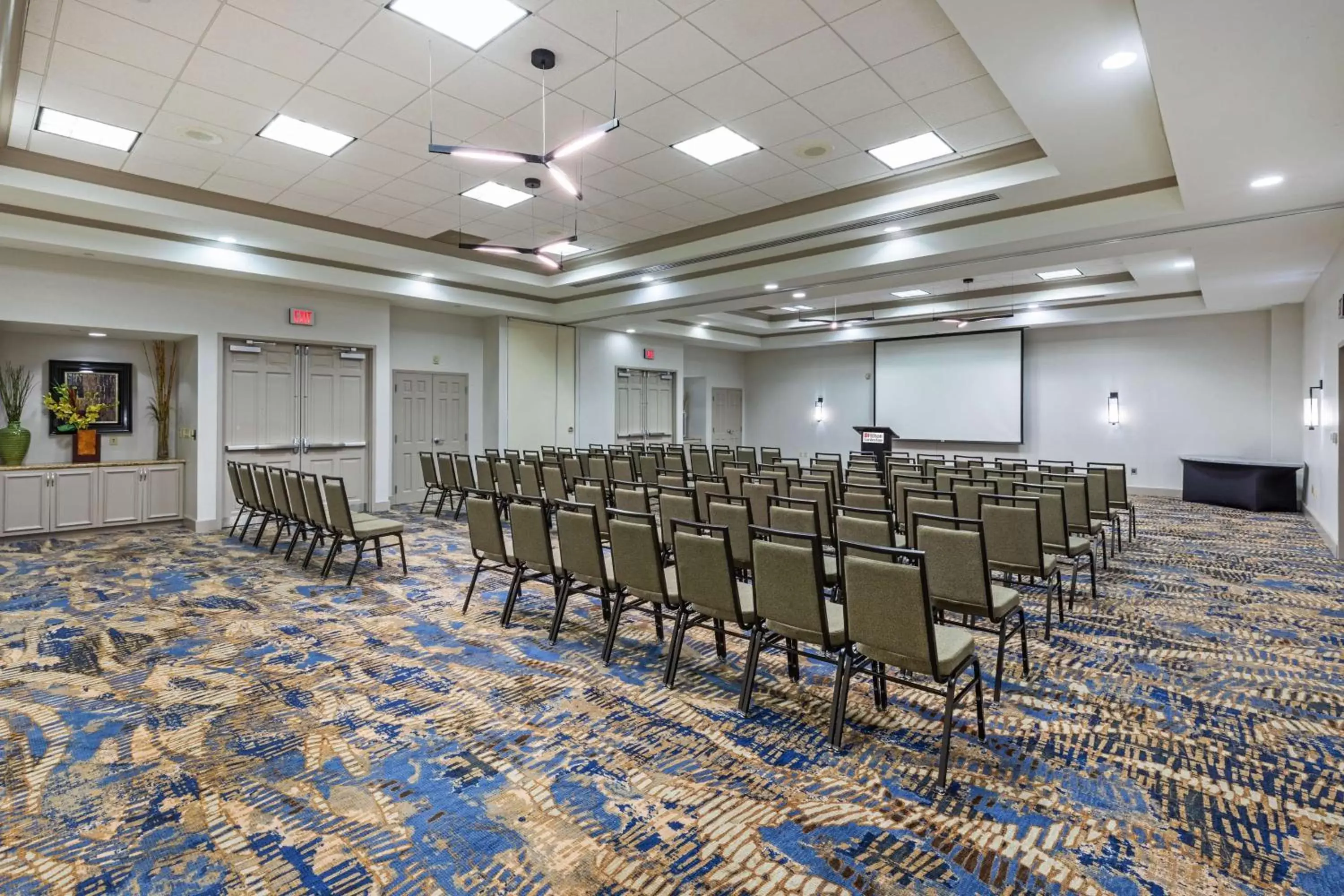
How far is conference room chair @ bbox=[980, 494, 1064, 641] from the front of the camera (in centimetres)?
422

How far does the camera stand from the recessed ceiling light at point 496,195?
6.80 m

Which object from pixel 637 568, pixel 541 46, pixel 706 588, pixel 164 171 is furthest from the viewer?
pixel 164 171

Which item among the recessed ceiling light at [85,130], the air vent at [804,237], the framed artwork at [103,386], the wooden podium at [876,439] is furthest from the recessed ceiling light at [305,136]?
the wooden podium at [876,439]

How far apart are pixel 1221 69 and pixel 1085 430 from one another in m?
11.3

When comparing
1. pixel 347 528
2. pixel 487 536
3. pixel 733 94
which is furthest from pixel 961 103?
pixel 347 528

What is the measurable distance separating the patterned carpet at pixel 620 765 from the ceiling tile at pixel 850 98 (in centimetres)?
393

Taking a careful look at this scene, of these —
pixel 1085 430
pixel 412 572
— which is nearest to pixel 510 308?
pixel 412 572

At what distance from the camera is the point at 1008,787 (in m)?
2.56

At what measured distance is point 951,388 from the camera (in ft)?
47.5

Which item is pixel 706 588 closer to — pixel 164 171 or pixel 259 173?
pixel 259 173

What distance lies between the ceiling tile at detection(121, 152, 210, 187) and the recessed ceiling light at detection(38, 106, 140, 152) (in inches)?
8.6

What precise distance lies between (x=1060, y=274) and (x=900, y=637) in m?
10.3

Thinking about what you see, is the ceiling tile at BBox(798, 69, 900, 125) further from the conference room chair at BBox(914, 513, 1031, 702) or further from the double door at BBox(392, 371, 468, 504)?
the double door at BBox(392, 371, 468, 504)

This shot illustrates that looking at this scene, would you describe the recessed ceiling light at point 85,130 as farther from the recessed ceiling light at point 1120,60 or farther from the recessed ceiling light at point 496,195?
the recessed ceiling light at point 1120,60
